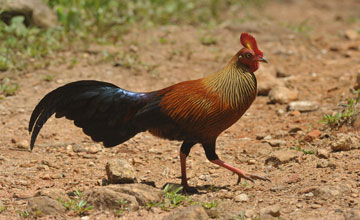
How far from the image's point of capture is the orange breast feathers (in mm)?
4523

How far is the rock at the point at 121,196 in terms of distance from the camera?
4250 millimetres

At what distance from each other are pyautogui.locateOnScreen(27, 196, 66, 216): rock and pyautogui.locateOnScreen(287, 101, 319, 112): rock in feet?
12.7

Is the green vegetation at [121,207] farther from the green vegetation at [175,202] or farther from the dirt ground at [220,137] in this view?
the green vegetation at [175,202]

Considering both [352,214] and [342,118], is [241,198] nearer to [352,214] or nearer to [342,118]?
[352,214]

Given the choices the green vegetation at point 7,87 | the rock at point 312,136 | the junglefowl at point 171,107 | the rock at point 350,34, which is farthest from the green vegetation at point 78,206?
the rock at point 350,34

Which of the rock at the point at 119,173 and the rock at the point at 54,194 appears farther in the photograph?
the rock at the point at 119,173

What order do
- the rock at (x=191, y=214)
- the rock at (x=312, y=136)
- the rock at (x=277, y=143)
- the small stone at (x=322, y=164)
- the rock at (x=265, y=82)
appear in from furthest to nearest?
the rock at (x=265, y=82) < the rock at (x=277, y=143) < the rock at (x=312, y=136) < the small stone at (x=322, y=164) < the rock at (x=191, y=214)

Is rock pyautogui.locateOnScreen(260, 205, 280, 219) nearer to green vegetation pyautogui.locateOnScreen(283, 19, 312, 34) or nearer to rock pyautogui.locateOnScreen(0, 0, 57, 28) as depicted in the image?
rock pyautogui.locateOnScreen(0, 0, 57, 28)

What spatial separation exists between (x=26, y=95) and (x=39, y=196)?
3.16 meters

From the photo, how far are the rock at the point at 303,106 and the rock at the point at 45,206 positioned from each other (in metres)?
3.86

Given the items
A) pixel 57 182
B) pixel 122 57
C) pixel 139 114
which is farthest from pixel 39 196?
pixel 122 57

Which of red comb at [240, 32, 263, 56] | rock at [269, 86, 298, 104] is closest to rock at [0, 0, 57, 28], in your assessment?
rock at [269, 86, 298, 104]

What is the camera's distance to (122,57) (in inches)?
331

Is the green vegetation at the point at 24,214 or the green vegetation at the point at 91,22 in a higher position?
the green vegetation at the point at 91,22
